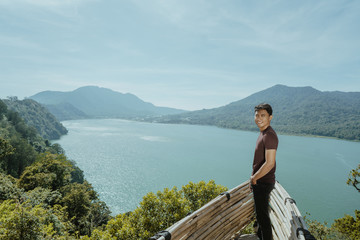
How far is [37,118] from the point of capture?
80688 millimetres

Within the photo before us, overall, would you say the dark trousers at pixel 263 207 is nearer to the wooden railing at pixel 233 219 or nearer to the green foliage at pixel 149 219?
the wooden railing at pixel 233 219

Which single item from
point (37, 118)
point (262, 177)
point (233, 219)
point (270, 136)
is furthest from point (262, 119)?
point (37, 118)

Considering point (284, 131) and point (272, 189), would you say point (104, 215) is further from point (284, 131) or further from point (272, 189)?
point (284, 131)

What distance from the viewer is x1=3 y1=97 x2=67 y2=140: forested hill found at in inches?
2921

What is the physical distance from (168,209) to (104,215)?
551 inches

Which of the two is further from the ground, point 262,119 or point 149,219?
point 262,119

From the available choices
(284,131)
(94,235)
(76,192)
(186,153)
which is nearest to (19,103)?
(186,153)

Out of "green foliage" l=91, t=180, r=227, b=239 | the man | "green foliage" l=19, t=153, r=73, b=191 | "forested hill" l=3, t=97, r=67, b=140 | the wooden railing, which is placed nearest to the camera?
the wooden railing

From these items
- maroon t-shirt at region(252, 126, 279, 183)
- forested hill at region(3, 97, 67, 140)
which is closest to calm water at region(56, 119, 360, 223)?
maroon t-shirt at region(252, 126, 279, 183)

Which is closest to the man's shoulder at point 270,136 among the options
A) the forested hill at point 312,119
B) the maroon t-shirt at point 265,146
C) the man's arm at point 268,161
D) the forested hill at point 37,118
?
the maroon t-shirt at point 265,146

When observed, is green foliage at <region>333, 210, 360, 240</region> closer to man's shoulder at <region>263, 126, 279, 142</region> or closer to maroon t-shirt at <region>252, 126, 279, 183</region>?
maroon t-shirt at <region>252, 126, 279, 183</region>

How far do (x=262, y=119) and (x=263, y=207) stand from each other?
1.04 meters

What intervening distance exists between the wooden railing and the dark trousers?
0.23 ft

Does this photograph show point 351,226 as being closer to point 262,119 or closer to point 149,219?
point 149,219
